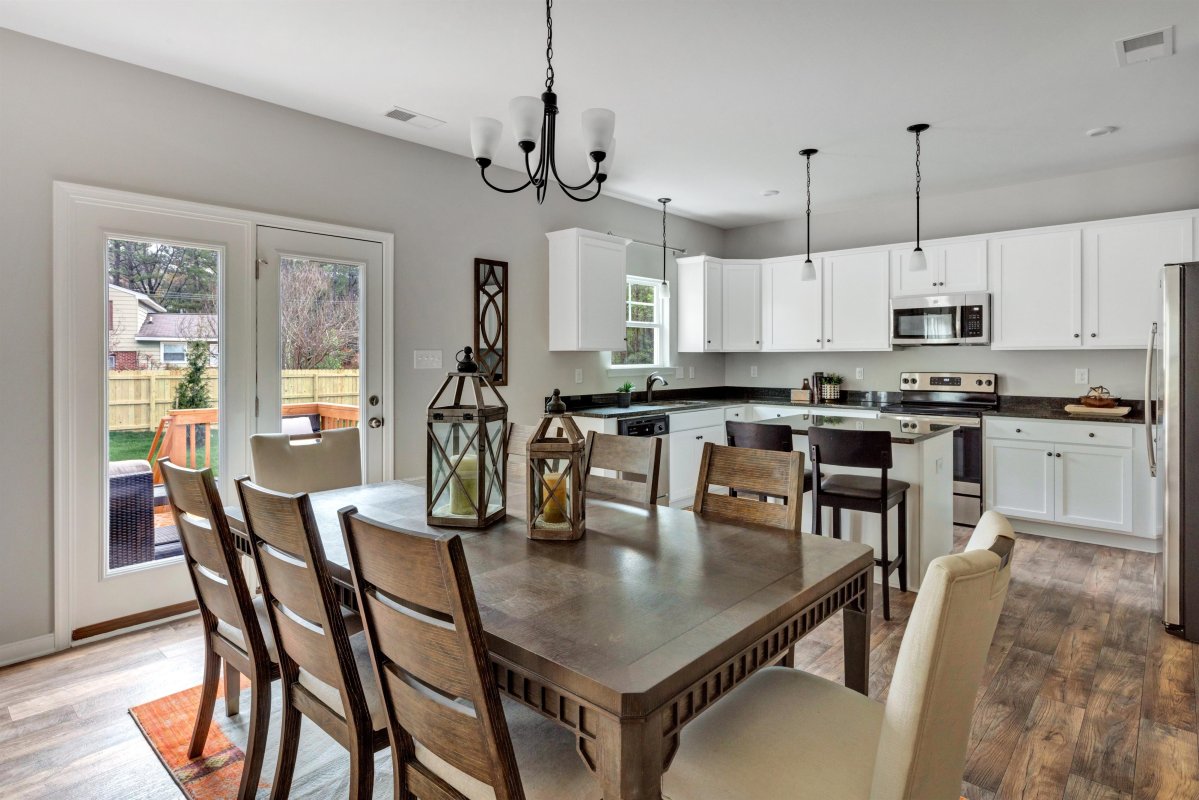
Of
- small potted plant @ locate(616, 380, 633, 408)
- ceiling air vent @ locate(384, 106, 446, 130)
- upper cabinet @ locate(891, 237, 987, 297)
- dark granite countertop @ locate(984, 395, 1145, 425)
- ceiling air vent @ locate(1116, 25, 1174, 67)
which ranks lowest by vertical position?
dark granite countertop @ locate(984, 395, 1145, 425)

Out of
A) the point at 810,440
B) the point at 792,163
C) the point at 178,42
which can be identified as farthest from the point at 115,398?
the point at 792,163

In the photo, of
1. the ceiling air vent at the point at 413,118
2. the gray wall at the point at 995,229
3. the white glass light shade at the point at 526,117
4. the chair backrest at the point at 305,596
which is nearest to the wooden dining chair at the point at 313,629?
the chair backrest at the point at 305,596

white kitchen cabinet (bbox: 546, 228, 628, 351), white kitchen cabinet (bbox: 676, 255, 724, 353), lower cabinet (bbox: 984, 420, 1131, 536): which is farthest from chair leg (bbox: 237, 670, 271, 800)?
white kitchen cabinet (bbox: 676, 255, 724, 353)

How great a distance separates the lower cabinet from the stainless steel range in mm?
94

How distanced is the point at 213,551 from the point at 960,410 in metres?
5.09

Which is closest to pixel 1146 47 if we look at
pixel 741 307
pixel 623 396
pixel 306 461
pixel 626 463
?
pixel 626 463

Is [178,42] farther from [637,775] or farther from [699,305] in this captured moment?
[699,305]

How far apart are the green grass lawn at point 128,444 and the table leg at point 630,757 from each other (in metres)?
2.70

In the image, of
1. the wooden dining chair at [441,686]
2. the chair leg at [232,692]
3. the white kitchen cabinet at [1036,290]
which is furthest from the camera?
the white kitchen cabinet at [1036,290]

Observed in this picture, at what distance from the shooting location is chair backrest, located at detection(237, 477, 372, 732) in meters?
1.33

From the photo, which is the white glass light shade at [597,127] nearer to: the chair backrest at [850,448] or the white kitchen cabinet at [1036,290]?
the chair backrest at [850,448]

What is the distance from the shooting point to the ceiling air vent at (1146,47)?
9.09 feet

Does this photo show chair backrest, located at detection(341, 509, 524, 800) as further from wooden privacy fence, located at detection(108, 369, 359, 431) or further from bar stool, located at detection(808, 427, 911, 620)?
wooden privacy fence, located at detection(108, 369, 359, 431)

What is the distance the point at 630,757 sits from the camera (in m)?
0.94
